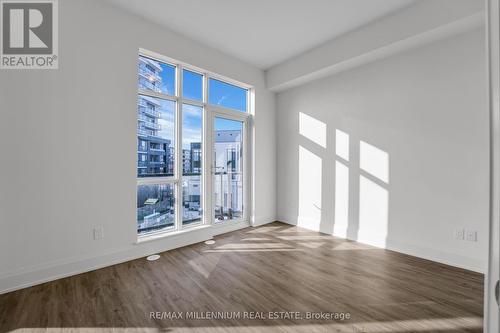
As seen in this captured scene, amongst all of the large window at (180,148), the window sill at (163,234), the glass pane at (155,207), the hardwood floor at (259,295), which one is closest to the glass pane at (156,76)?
the large window at (180,148)

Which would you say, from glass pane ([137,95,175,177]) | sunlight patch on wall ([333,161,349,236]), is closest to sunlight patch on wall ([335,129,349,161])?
sunlight patch on wall ([333,161,349,236])

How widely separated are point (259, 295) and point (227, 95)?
3452 millimetres

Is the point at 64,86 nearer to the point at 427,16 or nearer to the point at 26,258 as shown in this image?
the point at 26,258

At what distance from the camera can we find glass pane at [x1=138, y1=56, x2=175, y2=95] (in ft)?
10.9

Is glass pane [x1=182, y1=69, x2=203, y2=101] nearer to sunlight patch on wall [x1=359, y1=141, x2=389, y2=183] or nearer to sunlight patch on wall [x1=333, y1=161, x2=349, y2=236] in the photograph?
sunlight patch on wall [x1=333, y1=161, x2=349, y2=236]

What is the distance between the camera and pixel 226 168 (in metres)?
4.43

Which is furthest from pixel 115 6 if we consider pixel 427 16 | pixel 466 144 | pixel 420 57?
pixel 466 144

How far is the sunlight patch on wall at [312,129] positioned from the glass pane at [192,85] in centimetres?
202

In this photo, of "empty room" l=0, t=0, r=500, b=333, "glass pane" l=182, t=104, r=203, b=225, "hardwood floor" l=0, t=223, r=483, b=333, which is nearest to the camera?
"hardwood floor" l=0, t=223, r=483, b=333

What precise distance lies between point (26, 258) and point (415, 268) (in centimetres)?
433

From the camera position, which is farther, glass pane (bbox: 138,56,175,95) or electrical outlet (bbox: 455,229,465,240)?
glass pane (bbox: 138,56,175,95)

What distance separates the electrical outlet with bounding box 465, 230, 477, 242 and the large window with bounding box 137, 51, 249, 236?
3417mm

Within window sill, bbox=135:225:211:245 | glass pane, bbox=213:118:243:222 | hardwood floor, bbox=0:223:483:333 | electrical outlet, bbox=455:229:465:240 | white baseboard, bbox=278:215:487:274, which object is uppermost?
glass pane, bbox=213:118:243:222

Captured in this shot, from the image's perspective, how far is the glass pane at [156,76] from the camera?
3.32 meters
